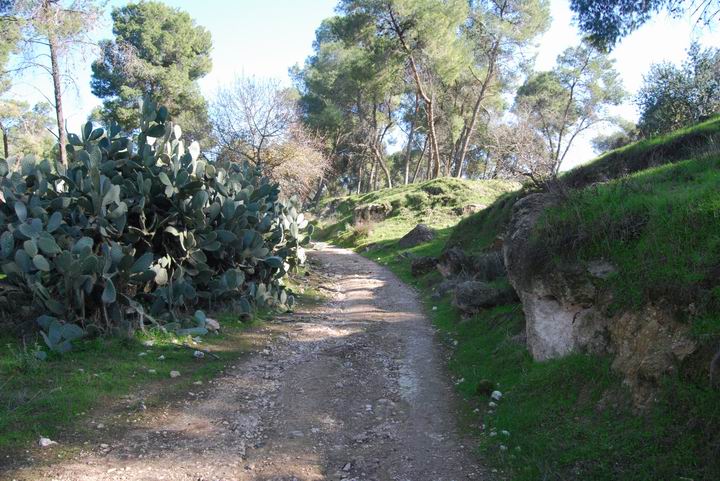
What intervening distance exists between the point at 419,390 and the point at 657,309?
118 inches

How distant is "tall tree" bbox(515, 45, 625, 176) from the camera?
37812 millimetres

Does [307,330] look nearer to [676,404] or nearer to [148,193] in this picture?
[148,193]

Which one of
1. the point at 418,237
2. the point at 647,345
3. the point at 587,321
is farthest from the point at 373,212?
the point at 647,345

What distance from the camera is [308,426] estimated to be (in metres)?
5.28

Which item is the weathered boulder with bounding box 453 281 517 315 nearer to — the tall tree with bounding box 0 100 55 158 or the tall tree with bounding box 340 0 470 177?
the tall tree with bounding box 0 100 55 158

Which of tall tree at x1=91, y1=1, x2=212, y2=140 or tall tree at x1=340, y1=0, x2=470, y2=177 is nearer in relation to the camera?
tall tree at x1=340, y1=0, x2=470, y2=177

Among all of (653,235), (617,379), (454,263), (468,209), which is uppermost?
(468,209)

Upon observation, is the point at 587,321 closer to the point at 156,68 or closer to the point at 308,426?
the point at 308,426

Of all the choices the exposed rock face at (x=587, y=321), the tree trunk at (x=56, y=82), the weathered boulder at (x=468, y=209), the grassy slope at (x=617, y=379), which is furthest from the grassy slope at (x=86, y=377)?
the weathered boulder at (x=468, y=209)

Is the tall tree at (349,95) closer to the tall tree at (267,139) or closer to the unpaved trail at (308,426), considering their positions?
the tall tree at (267,139)

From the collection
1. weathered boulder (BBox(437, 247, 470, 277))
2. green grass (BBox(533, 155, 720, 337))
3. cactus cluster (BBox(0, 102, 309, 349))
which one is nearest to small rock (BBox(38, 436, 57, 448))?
cactus cluster (BBox(0, 102, 309, 349))

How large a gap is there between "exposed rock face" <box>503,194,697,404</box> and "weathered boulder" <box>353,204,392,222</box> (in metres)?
21.5

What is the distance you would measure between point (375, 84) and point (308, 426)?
32055 millimetres

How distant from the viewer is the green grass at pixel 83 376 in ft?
15.7
